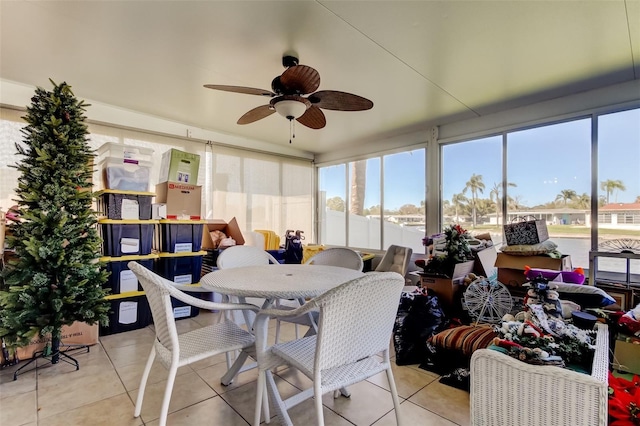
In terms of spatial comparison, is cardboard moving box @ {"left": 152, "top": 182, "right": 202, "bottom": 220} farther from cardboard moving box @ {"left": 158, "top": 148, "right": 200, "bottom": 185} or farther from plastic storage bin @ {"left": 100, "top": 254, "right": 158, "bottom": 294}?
plastic storage bin @ {"left": 100, "top": 254, "right": 158, "bottom": 294}

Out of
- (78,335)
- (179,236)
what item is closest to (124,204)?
(179,236)

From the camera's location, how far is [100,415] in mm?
1731

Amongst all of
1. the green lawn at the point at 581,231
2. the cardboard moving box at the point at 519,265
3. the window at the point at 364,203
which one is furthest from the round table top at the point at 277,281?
the window at the point at 364,203

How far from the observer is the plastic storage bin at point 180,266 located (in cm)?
341

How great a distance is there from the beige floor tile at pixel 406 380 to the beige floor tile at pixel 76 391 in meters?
1.78

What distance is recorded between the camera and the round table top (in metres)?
1.56

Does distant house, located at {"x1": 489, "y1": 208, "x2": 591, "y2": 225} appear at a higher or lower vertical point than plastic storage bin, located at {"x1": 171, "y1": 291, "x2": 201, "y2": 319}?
higher

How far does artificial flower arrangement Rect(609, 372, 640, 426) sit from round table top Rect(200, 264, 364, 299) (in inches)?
48.4

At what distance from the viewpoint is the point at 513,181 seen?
3799mm

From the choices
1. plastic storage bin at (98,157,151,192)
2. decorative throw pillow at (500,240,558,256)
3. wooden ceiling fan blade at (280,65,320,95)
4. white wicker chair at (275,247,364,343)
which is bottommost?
white wicker chair at (275,247,364,343)

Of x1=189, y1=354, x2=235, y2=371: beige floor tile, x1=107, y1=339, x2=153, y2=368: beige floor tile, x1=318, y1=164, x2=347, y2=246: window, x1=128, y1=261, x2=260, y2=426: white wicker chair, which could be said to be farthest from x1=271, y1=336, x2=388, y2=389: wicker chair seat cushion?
x1=318, y1=164, x2=347, y2=246: window

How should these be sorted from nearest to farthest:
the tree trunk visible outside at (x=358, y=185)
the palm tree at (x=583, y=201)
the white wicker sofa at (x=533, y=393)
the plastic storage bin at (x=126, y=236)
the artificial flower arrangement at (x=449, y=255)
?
the white wicker sofa at (x=533, y=393) → the artificial flower arrangement at (x=449, y=255) → the plastic storage bin at (x=126, y=236) → the palm tree at (x=583, y=201) → the tree trunk visible outside at (x=358, y=185)

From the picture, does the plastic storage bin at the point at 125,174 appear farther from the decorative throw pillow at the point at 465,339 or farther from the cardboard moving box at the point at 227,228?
the decorative throw pillow at the point at 465,339

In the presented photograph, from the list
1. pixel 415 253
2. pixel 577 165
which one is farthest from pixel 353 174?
pixel 577 165
